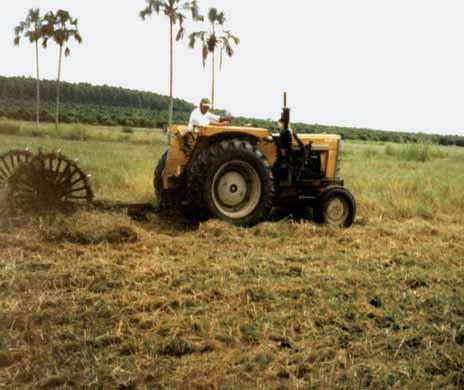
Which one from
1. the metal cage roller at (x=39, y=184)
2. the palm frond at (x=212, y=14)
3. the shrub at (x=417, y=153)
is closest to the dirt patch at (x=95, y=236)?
the metal cage roller at (x=39, y=184)

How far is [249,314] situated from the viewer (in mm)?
4199

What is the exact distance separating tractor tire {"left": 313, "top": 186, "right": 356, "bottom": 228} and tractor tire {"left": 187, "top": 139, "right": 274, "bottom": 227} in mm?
824

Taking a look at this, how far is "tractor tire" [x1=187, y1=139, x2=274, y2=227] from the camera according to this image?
23.2ft

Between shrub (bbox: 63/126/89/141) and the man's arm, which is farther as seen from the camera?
shrub (bbox: 63/126/89/141)

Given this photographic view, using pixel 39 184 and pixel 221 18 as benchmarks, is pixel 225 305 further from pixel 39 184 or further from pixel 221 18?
pixel 221 18

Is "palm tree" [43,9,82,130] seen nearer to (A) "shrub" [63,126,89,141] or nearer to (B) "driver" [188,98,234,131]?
(A) "shrub" [63,126,89,141]

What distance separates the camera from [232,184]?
24.2ft

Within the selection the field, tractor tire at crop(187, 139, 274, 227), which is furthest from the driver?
the field

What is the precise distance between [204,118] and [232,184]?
100 centimetres

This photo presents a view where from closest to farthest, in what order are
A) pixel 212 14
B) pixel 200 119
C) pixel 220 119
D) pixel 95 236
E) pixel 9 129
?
pixel 95 236 < pixel 200 119 < pixel 220 119 < pixel 9 129 < pixel 212 14

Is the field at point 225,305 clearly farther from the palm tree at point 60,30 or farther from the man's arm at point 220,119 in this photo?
the palm tree at point 60,30

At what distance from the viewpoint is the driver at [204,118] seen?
7.47 metres

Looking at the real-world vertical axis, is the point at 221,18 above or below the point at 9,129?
above

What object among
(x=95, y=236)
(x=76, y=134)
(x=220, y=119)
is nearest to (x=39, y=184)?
(x=95, y=236)
